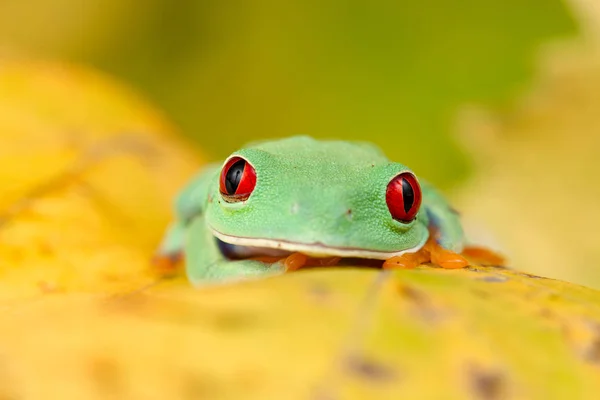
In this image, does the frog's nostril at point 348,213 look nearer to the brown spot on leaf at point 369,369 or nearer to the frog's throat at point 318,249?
the frog's throat at point 318,249

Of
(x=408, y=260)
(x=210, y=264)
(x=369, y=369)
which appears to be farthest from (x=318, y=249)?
(x=369, y=369)

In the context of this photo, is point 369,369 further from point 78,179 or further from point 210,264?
point 78,179

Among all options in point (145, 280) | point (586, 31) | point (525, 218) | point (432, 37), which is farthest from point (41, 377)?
point (586, 31)

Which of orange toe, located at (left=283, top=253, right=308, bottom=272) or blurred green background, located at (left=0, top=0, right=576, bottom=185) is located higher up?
blurred green background, located at (left=0, top=0, right=576, bottom=185)

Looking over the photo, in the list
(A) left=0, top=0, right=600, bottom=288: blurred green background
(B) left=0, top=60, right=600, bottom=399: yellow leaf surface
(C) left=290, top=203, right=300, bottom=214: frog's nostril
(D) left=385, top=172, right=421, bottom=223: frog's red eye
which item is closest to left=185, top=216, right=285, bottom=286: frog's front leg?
(C) left=290, top=203, right=300, bottom=214: frog's nostril

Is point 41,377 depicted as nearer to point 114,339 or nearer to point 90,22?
point 114,339

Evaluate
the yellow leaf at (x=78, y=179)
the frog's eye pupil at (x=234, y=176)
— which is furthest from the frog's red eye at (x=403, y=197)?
the yellow leaf at (x=78, y=179)

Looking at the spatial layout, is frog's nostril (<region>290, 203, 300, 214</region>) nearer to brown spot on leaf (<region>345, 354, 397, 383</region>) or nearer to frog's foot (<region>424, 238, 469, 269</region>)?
frog's foot (<region>424, 238, 469, 269</region>)
